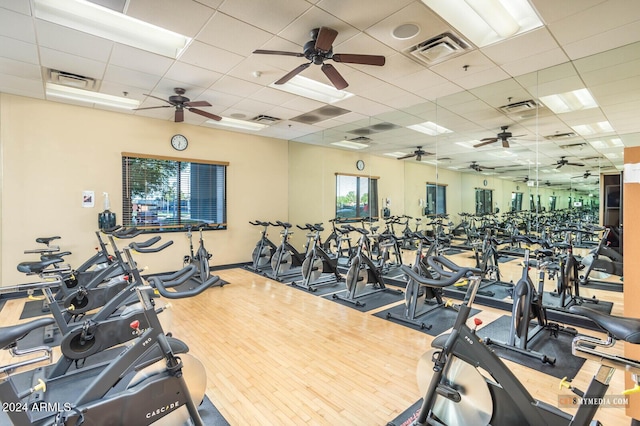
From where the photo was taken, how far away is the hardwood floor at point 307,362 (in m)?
2.21

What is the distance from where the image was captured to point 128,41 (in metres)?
3.25

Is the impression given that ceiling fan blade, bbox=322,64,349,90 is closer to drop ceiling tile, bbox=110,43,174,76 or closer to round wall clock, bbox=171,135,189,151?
drop ceiling tile, bbox=110,43,174,76

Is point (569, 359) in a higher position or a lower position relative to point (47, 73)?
lower

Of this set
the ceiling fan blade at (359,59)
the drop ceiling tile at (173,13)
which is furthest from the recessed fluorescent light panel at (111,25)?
the ceiling fan blade at (359,59)

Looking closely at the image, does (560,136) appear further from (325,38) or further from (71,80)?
(71,80)

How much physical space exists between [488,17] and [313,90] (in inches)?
101

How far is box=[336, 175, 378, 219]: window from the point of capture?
263 inches

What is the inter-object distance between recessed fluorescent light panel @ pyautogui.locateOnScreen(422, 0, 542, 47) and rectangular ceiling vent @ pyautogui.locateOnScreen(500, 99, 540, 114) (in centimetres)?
173

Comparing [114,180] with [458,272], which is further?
[114,180]

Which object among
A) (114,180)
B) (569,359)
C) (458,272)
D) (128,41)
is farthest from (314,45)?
(114,180)

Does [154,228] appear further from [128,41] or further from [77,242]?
[128,41]

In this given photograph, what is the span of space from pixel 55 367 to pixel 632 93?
6755 mm

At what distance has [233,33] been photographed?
3096 millimetres

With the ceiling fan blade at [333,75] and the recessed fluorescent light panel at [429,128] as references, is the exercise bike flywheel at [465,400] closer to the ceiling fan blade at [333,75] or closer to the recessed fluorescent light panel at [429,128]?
the ceiling fan blade at [333,75]
